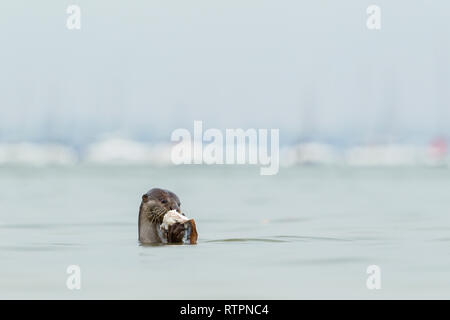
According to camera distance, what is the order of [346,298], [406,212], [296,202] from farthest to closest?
[296,202] → [406,212] → [346,298]

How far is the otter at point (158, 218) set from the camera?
14961 mm

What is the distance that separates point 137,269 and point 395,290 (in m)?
3.49

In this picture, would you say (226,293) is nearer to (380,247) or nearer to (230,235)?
(380,247)

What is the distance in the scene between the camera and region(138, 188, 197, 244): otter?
15.0 meters

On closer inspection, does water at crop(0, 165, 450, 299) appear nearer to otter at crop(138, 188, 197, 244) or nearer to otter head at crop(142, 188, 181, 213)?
otter at crop(138, 188, 197, 244)

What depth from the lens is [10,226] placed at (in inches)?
787

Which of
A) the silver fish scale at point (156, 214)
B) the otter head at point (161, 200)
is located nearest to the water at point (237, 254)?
the silver fish scale at point (156, 214)

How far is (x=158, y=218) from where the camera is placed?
15.0 metres

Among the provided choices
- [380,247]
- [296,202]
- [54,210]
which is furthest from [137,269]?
[296,202]

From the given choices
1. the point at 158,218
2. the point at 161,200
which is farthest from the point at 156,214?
the point at 161,200

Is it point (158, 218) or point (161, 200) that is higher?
point (161, 200)

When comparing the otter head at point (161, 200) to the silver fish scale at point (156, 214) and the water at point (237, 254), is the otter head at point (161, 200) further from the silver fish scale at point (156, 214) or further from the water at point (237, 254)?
the water at point (237, 254)

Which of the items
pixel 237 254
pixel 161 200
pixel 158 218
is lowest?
pixel 237 254

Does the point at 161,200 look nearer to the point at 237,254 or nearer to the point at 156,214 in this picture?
the point at 156,214
